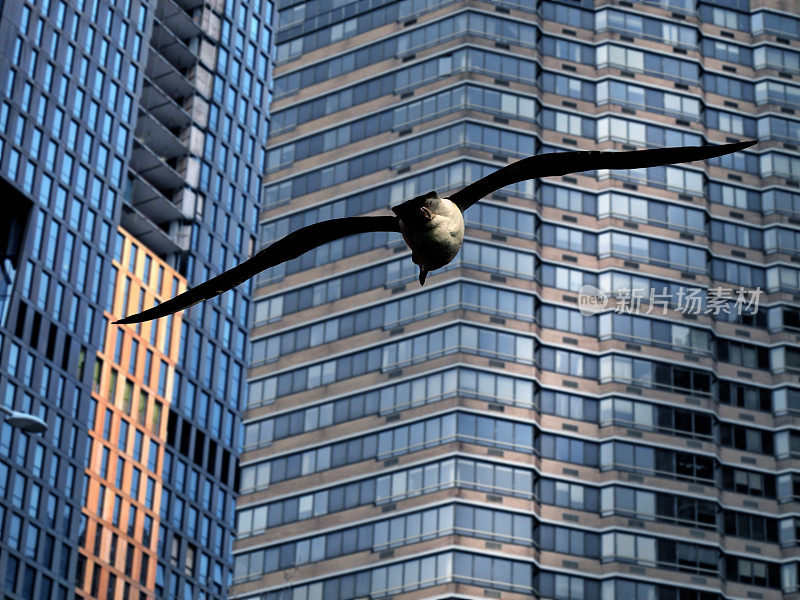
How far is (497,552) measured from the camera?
138 metres

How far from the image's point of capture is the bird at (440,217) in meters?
6.96

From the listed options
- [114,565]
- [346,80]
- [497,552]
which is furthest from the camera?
[114,565]

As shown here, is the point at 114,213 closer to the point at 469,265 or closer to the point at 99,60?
the point at 99,60

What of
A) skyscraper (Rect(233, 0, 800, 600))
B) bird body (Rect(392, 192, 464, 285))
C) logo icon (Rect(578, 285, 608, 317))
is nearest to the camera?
bird body (Rect(392, 192, 464, 285))

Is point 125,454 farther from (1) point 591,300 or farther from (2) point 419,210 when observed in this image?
(2) point 419,210

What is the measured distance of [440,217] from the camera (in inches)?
285

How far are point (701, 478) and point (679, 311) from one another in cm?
1569

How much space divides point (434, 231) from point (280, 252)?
782 mm

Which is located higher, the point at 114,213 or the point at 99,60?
the point at 99,60

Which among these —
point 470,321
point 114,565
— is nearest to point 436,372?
point 470,321

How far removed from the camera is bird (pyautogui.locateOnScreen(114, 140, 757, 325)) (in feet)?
22.8

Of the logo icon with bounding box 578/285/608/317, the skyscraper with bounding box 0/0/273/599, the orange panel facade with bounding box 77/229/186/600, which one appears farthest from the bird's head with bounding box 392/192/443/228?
the orange panel facade with bounding box 77/229/186/600

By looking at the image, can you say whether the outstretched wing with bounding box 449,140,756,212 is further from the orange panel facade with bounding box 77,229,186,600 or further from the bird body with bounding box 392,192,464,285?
the orange panel facade with bounding box 77,229,186,600

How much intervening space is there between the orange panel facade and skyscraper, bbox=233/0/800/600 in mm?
33682
